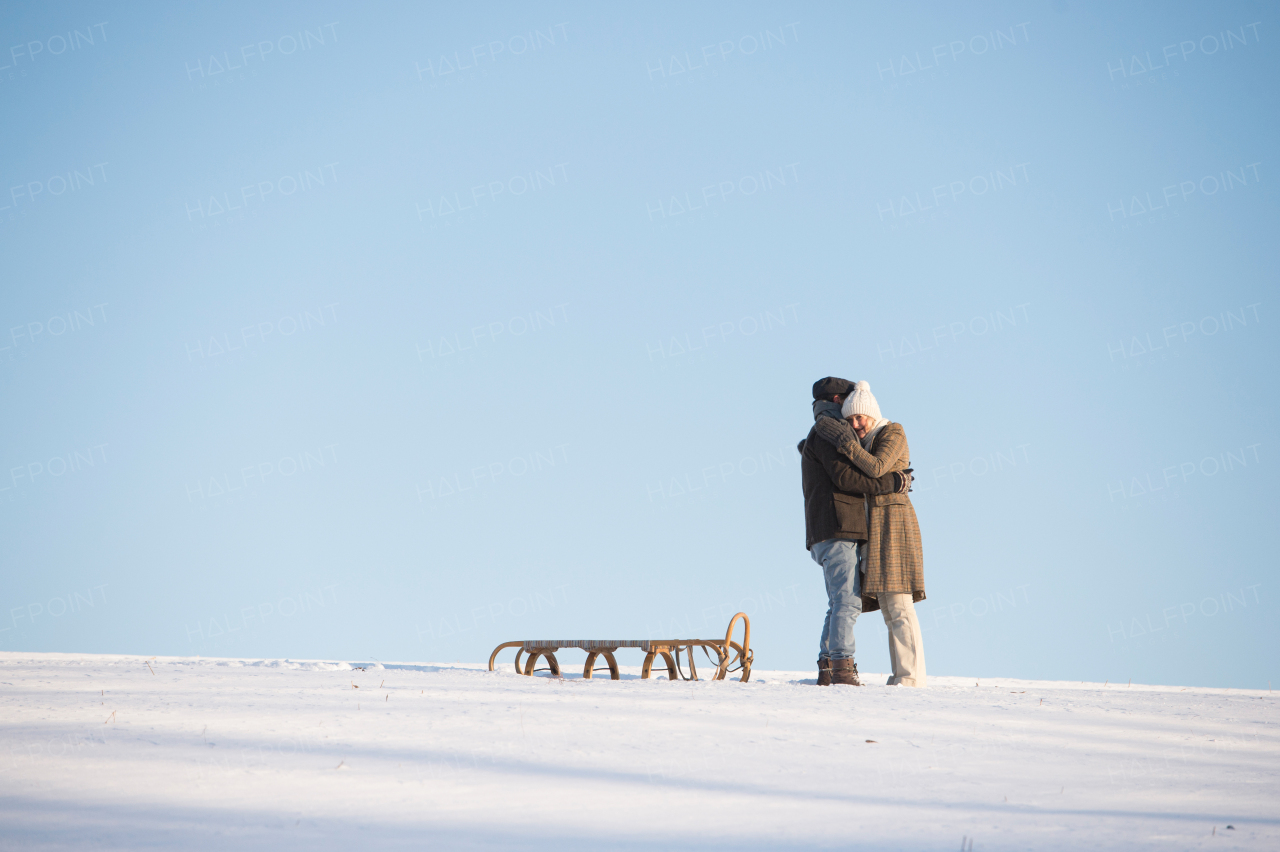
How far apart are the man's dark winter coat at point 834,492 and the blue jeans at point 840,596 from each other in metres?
0.08

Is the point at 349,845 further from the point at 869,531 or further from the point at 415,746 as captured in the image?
the point at 869,531

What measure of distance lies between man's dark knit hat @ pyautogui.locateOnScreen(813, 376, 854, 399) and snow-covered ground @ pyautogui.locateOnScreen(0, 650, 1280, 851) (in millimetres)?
2235

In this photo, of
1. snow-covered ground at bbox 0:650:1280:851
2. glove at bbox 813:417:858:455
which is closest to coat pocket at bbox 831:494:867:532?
glove at bbox 813:417:858:455

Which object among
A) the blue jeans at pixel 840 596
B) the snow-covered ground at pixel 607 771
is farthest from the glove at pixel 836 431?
the snow-covered ground at pixel 607 771

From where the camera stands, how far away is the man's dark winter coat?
243 inches

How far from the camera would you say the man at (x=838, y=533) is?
6.07 metres

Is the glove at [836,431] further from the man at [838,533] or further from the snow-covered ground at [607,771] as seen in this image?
the snow-covered ground at [607,771]

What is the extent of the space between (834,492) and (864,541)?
35cm

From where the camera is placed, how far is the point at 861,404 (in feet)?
21.3

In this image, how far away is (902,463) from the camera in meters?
6.37

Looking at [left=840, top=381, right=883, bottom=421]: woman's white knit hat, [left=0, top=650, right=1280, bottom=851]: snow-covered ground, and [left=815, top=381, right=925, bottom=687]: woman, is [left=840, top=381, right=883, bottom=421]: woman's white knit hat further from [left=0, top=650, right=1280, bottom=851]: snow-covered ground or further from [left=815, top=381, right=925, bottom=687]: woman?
[left=0, top=650, right=1280, bottom=851]: snow-covered ground

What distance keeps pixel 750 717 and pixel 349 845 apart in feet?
6.75

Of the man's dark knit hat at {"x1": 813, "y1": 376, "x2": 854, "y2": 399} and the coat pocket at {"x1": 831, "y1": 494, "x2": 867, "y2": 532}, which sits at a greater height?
the man's dark knit hat at {"x1": 813, "y1": 376, "x2": 854, "y2": 399}

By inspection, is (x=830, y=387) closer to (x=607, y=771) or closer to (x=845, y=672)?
(x=845, y=672)
